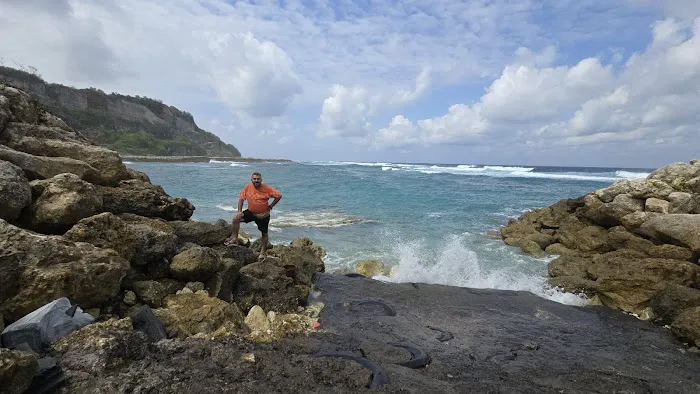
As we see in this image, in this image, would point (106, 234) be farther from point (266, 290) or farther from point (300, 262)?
point (300, 262)

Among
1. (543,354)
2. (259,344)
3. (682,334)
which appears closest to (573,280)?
(682,334)

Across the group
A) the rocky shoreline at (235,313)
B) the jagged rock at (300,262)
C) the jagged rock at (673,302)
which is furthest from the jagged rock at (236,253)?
the jagged rock at (673,302)

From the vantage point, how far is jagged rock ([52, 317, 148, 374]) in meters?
3.57

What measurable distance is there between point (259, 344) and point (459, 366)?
2.78 meters

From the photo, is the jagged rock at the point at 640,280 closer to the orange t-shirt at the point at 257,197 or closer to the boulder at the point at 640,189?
the boulder at the point at 640,189

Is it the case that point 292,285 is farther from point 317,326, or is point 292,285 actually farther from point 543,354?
point 543,354

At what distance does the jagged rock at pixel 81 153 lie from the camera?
22.8 feet

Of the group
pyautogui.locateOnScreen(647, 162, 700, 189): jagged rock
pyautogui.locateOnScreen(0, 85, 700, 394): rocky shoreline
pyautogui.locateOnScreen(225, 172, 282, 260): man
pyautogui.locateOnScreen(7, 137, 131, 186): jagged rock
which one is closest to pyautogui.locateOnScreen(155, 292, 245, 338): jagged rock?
pyautogui.locateOnScreen(0, 85, 700, 394): rocky shoreline

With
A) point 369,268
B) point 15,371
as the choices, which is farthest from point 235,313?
point 369,268

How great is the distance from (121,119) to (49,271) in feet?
371

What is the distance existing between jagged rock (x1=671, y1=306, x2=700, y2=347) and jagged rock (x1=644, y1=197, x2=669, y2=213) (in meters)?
6.77

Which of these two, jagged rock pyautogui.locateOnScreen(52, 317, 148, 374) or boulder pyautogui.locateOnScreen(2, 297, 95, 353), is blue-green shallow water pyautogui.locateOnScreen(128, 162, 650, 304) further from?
boulder pyautogui.locateOnScreen(2, 297, 95, 353)

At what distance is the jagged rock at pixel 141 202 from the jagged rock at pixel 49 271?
230cm

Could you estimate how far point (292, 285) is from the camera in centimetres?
797
